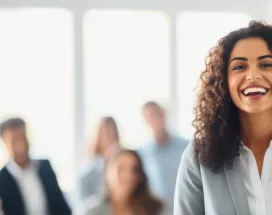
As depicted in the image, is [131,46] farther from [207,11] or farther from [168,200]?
[168,200]

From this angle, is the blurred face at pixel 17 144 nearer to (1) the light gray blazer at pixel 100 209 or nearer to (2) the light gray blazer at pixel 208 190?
(1) the light gray blazer at pixel 100 209

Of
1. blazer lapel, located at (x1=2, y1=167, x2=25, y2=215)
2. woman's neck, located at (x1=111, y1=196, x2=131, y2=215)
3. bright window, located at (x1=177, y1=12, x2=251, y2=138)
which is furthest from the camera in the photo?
bright window, located at (x1=177, y1=12, x2=251, y2=138)

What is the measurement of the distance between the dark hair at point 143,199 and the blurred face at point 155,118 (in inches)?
8.0

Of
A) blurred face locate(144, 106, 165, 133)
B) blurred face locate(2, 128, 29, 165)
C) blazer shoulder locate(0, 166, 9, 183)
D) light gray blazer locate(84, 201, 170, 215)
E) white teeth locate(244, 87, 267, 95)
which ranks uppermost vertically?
white teeth locate(244, 87, 267, 95)

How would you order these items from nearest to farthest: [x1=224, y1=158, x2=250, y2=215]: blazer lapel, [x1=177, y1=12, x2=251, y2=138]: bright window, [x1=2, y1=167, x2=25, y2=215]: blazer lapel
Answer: [x1=224, y1=158, x2=250, y2=215]: blazer lapel, [x1=2, y1=167, x2=25, y2=215]: blazer lapel, [x1=177, y1=12, x2=251, y2=138]: bright window

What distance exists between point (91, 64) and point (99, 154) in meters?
0.48

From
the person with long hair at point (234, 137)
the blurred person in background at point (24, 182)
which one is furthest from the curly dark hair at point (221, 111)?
the blurred person in background at point (24, 182)

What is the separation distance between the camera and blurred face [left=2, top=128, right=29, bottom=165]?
2.01 meters

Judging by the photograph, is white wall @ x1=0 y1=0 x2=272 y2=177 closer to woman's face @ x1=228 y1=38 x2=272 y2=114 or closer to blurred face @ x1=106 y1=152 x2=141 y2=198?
blurred face @ x1=106 y1=152 x2=141 y2=198

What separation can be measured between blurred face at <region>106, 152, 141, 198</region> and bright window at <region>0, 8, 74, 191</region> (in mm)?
211

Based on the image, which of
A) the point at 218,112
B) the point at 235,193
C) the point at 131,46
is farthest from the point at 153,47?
the point at 235,193

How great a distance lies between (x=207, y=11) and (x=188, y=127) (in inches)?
24.9

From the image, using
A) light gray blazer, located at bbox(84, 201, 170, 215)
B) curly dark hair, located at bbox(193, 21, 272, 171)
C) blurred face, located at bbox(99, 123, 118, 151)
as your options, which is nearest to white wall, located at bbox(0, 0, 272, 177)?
blurred face, located at bbox(99, 123, 118, 151)

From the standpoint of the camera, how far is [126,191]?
2088mm
